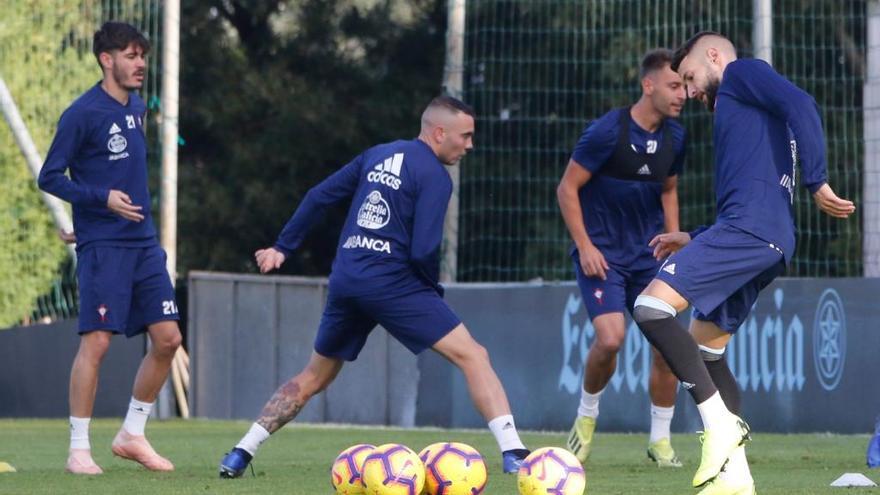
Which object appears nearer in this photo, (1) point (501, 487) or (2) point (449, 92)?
(1) point (501, 487)

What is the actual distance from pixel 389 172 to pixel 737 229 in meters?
1.94

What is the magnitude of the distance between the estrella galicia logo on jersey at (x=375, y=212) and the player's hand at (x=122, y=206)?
125 centimetres

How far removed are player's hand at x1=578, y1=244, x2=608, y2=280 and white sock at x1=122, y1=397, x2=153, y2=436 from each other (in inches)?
93.8

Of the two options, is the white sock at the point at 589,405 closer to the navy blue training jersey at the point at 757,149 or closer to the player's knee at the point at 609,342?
the player's knee at the point at 609,342

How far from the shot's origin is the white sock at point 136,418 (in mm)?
8672

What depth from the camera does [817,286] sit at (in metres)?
12.7

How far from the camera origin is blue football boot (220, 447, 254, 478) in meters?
7.97

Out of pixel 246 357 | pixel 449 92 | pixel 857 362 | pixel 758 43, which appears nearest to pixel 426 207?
pixel 857 362

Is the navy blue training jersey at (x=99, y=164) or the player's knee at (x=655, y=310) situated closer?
the player's knee at (x=655, y=310)

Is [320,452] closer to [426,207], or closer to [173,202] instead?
[426,207]

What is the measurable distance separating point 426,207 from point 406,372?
293 inches

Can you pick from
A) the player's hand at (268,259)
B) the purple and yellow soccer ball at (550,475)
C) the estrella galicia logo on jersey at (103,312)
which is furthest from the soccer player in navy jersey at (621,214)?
the purple and yellow soccer ball at (550,475)

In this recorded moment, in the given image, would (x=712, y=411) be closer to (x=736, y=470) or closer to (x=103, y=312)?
(x=736, y=470)

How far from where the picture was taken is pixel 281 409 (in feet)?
26.8
